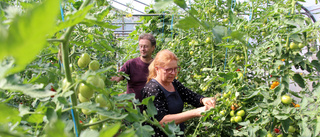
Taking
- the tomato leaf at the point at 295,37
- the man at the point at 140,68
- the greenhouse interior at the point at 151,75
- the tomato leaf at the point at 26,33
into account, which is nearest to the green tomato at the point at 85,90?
the greenhouse interior at the point at 151,75

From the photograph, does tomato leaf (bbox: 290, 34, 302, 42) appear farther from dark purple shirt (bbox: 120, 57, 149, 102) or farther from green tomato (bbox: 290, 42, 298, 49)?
dark purple shirt (bbox: 120, 57, 149, 102)

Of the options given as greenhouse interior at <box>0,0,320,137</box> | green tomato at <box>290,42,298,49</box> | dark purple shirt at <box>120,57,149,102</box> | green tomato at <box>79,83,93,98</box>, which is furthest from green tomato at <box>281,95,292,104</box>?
dark purple shirt at <box>120,57,149,102</box>

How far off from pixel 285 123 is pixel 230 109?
1.30ft

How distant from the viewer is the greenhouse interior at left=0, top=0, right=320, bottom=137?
10.8 inches

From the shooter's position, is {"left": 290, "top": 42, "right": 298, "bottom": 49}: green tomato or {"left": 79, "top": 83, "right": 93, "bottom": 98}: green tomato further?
{"left": 290, "top": 42, "right": 298, "bottom": 49}: green tomato

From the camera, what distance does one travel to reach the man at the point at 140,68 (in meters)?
2.63

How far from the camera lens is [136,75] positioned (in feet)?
8.65

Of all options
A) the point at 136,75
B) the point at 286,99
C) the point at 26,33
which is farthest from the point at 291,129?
the point at 136,75

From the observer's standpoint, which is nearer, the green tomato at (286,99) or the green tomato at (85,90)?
the green tomato at (85,90)

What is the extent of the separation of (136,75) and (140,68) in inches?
4.1

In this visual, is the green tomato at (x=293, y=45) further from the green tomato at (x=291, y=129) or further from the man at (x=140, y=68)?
the man at (x=140, y=68)

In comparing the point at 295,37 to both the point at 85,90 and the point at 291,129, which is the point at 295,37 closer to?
the point at 291,129

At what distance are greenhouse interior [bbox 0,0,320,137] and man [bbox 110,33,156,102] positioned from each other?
0.04 feet

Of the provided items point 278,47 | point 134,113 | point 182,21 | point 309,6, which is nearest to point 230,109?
point 278,47
